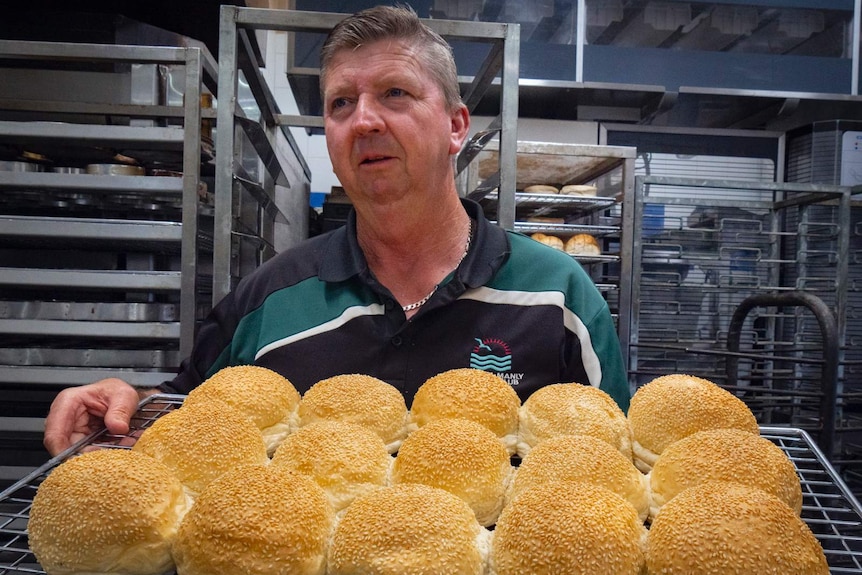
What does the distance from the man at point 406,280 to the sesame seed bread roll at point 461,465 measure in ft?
1.79

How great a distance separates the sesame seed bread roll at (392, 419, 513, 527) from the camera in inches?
30.1

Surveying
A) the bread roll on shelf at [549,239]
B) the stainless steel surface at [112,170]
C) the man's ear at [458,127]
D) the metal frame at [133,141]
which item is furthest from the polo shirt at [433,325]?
the bread roll on shelf at [549,239]

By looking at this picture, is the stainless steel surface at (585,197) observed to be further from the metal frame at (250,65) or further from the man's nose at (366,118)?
the man's nose at (366,118)

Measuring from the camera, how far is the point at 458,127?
1580 mm

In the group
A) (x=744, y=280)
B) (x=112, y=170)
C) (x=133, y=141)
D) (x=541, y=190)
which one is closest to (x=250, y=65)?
(x=133, y=141)

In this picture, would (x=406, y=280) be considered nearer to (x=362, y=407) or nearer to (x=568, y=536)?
(x=362, y=407)

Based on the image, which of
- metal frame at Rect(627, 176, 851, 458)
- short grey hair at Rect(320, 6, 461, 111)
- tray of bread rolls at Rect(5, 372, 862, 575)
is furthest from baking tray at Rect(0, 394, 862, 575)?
→ metal frame at Rect(627, 176, 851, 458)

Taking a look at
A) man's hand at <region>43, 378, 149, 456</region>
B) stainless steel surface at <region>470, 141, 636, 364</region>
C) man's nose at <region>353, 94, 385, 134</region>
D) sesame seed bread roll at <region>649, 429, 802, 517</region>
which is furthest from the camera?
stainless steel surface at <region>470, 141, 636, 364</region>

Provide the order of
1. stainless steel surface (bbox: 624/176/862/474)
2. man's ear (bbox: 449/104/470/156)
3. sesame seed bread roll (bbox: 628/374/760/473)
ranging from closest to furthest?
1. sesame seed bread roll (bbox: 628/374/760/473)
2. man's ear (bbox: 449/104/470/156)
3. stainless steel surface (bbox: 624/176/862/474)

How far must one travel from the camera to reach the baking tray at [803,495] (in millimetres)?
653

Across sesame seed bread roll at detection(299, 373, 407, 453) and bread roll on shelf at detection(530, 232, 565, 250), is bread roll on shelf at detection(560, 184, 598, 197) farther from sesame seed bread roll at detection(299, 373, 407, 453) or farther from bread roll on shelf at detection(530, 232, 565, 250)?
sesame seed bread roll at detection(299, 373, 407, 453)

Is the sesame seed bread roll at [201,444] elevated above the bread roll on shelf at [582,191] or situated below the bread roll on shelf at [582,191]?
below

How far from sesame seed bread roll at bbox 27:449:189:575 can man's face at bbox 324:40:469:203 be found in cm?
86

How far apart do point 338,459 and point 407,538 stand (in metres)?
0.19
